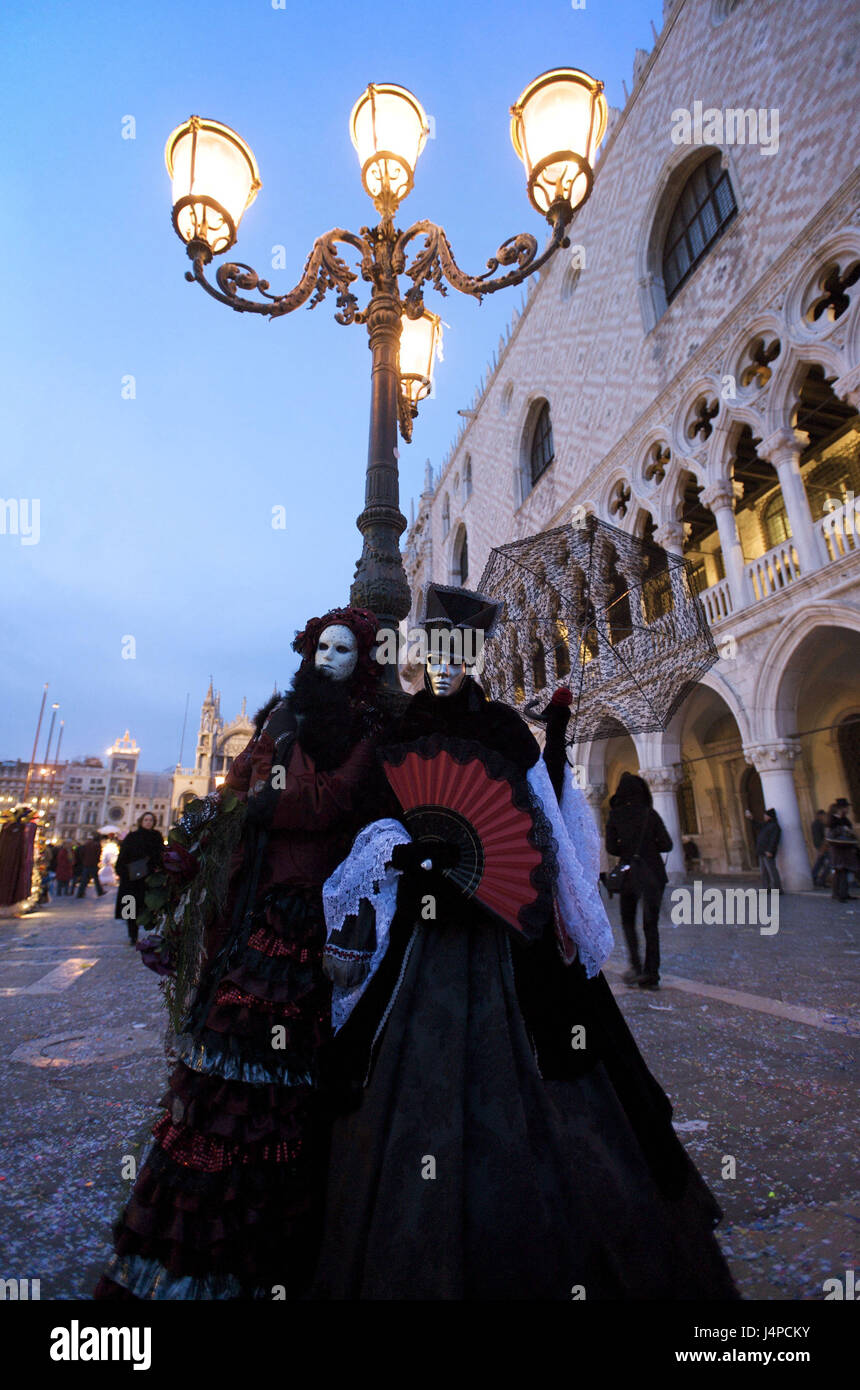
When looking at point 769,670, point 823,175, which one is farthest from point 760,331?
point 769,670

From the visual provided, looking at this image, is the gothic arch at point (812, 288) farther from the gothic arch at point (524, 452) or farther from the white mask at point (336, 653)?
the gothic arch at point (524, 452)

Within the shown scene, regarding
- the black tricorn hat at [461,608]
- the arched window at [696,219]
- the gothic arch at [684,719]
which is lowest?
the black tricorn hat at [461,608]

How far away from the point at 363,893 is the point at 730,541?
10.8 metres

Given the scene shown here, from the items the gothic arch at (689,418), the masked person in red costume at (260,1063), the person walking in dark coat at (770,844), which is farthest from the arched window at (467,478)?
the masked person in red costume at (260,1063)

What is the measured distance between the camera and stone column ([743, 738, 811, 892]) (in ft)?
30.5

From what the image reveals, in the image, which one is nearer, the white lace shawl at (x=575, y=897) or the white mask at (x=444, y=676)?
the white lace shawl at (x=575, y=897)

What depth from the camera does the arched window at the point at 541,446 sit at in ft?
59.0

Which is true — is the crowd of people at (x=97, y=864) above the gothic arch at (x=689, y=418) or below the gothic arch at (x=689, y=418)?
below

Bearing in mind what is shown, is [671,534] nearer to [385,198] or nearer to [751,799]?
[751,799]

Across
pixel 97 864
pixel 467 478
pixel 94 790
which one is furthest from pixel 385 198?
pixel 94 790

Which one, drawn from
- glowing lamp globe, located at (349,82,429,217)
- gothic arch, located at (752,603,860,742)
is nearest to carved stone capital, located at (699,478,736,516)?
gothic arch, located at (752,603,860,742)

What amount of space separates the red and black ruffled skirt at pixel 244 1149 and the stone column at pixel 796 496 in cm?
954

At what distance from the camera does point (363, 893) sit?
133 cm
